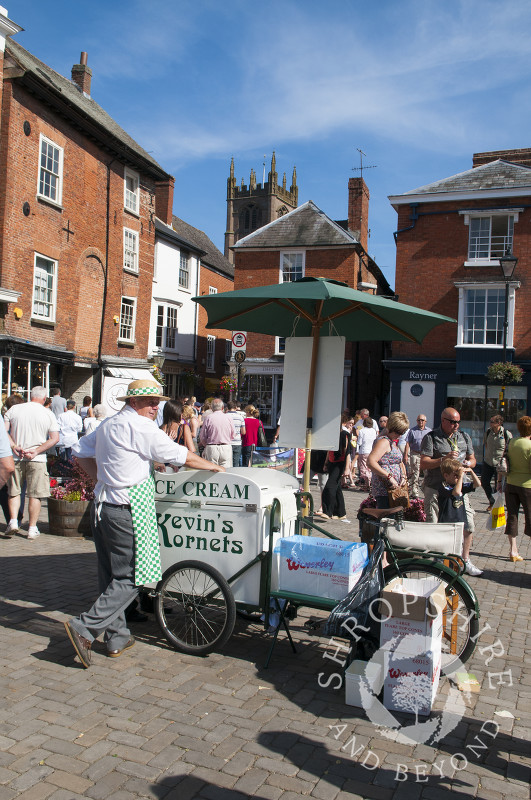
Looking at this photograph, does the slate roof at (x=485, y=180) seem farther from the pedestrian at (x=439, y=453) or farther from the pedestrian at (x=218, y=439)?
the pedestrian at (x=439, y=453)

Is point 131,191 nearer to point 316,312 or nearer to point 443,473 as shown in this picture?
point 316,312

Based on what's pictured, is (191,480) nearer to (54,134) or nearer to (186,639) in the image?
(186,639)

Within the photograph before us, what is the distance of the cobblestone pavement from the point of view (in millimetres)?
3301

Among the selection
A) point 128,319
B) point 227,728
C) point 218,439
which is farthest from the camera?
point 128,319

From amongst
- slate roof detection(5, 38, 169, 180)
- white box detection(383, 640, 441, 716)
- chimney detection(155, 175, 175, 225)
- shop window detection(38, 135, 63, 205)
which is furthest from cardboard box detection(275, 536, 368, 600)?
chimney detection(155, 175, 175, 225)

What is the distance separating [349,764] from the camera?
352 centimetres

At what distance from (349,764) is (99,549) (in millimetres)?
2376

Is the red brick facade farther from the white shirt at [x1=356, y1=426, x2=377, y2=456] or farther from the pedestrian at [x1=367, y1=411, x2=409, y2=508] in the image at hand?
the pedestrian at [x1=367, y1=411, x2=409, y2=508]

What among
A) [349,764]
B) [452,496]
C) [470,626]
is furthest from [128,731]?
[452,496]

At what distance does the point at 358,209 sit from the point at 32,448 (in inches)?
982

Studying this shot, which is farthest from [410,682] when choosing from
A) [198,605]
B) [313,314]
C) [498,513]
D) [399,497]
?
[498,513]

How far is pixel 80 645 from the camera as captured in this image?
4516 millimetres

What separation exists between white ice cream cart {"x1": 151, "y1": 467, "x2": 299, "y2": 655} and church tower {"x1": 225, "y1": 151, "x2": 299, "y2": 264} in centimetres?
6849

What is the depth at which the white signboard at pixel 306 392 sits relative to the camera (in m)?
6.39
